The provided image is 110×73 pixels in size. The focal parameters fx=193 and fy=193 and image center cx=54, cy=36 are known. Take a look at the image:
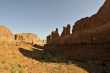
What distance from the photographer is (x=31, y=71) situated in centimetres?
1686

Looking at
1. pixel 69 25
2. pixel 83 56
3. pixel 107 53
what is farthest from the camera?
pixel 69 25

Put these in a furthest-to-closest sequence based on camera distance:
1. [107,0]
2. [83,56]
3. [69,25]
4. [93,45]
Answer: [69,25] < [107,0] < [83,56] < [93,45]

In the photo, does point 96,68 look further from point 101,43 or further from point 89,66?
point 101,43

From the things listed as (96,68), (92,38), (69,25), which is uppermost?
(69,25)

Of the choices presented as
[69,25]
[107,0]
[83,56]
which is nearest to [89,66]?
[83,56]

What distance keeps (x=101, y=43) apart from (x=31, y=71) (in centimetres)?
972

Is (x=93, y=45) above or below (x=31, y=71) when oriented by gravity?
above

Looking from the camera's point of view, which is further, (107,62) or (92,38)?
(92,38)

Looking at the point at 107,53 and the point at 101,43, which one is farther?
the point at 101,43

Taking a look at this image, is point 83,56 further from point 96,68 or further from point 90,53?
point 96,68

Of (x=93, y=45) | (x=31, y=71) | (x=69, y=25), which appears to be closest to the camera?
(x=31, y=71)

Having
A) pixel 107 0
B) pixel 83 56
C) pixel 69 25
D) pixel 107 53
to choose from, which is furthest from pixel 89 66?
pixel 69 25

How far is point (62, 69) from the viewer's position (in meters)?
18.0

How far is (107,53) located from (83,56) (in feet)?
16.9
